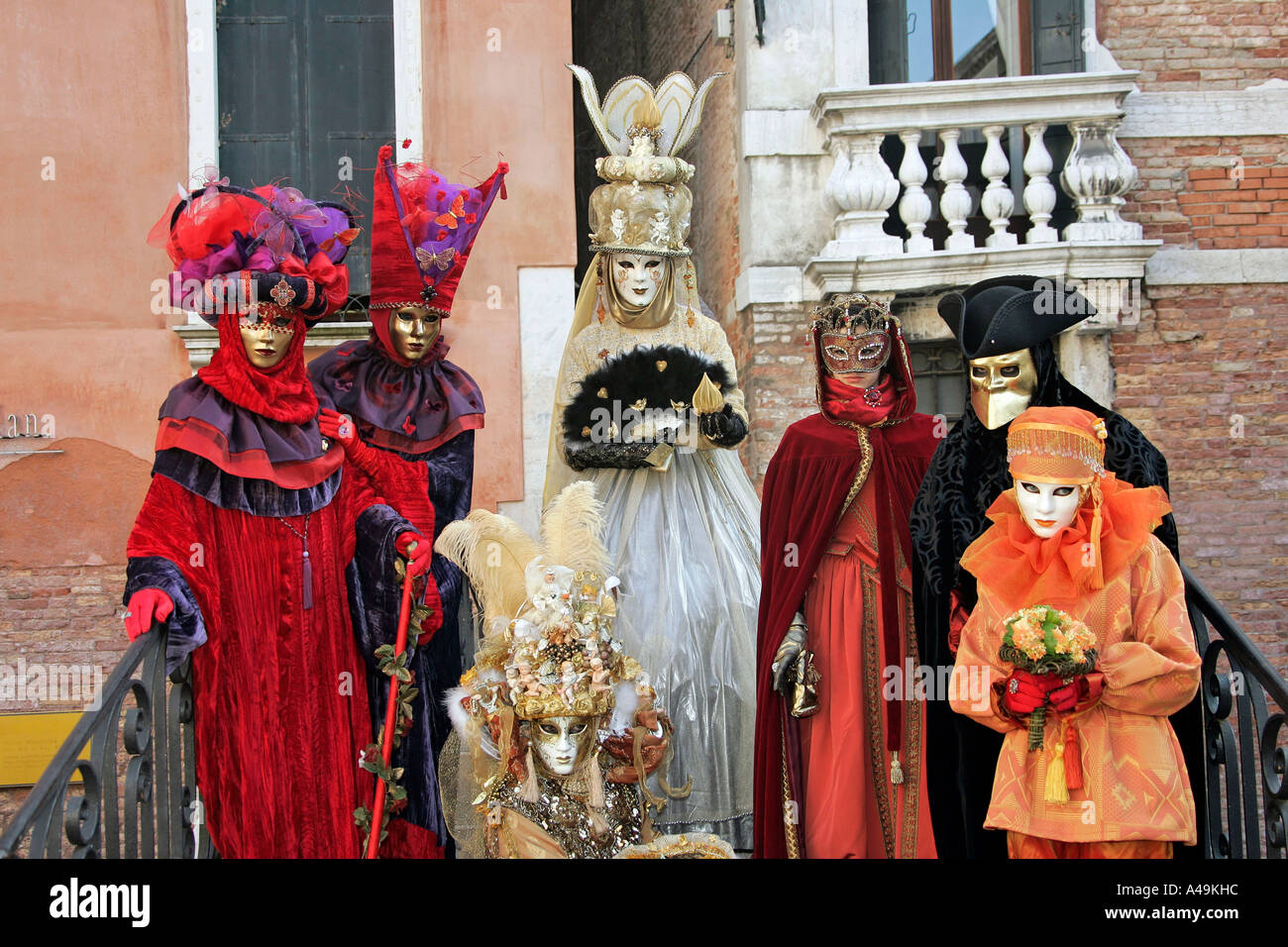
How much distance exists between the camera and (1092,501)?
12.8 feet

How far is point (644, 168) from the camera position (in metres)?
5.80

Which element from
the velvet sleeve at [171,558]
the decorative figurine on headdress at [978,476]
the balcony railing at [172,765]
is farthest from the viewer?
the velvet sleeve at [171,558]

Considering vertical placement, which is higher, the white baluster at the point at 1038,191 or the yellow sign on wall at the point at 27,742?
the white baluster at the point at 1038,191

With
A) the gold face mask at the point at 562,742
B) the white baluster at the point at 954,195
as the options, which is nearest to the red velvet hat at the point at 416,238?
the gold face mask at the point at 562,742

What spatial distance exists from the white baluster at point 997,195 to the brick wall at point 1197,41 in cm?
94

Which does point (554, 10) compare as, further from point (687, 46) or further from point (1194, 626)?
point (1194, 626)

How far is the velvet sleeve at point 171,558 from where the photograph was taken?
448 centimetres

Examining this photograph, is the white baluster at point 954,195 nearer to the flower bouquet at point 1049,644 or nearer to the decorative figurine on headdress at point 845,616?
the decorative figurine on headdress at point 845,616

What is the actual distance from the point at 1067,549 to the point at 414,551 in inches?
88.0

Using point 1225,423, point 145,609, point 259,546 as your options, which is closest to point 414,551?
point 259,546

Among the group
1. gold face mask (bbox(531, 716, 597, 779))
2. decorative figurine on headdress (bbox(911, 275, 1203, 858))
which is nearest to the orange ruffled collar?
decorative figurine on headdress (bbox(911, 275, 1203, 858))

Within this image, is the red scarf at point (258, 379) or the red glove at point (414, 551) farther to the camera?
the red glove at point (414, 551)

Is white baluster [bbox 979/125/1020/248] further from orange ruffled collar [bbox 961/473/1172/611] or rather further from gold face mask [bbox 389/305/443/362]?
orange ruffled collar [bbox 961/473/1172/611]
